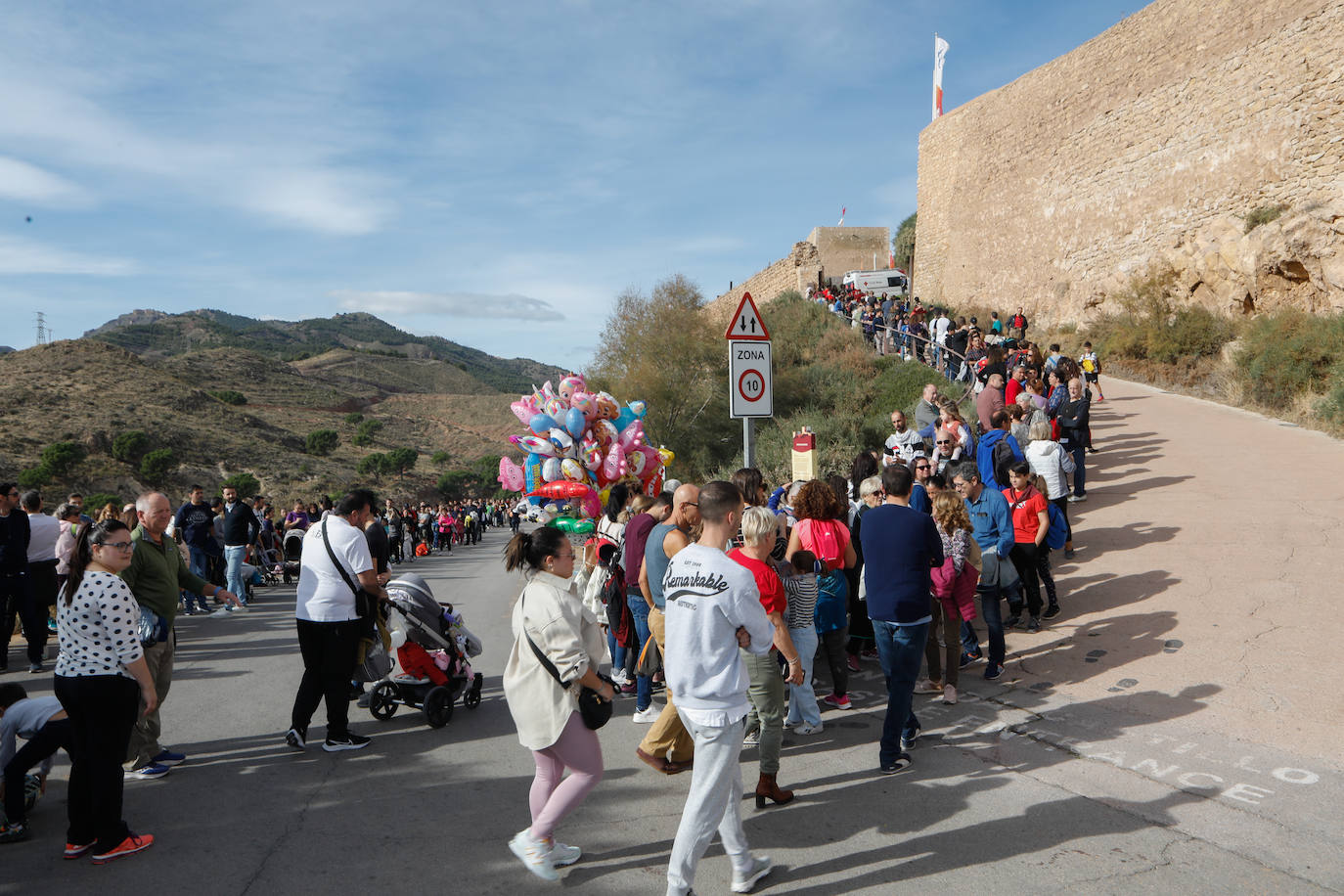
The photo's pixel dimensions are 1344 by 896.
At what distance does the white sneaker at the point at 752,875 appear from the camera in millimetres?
3773

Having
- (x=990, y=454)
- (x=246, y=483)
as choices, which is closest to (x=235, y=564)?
(x=990, y=454)

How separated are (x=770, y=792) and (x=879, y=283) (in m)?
35.4

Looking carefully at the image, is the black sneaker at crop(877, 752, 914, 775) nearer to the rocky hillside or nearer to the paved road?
the paved road

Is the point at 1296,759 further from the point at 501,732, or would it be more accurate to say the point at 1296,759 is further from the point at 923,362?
the point at 923,362

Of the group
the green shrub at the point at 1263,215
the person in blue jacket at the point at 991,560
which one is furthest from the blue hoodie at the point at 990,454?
the green shrub at the point at 1263,215

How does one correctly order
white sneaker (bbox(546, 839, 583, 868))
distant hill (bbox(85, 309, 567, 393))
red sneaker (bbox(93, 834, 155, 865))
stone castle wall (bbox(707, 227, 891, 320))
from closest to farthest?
white sneaker (bbox(546, 839, 583, 868)) → red sneaker (bbox(93, 834, 155, 865)) → stone castle wall (bbox(707, 227, 891, 320)) → distant hill (bbox(85, 309, 567, 393))

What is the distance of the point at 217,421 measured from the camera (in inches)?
2184

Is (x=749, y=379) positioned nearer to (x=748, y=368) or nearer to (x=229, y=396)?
(x=748, y=368)

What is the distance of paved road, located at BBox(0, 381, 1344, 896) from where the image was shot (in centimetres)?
398

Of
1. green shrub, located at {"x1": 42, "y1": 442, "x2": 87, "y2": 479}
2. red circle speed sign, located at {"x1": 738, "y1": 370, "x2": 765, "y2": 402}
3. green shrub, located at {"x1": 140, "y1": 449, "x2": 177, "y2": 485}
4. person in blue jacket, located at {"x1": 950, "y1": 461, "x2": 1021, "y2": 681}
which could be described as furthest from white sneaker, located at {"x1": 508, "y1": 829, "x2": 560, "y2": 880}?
green shrub, located at {"x1": 140, "y1": 449, "x2": 177, "y2": 485}

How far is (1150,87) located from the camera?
26.8 m

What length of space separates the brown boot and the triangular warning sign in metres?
3.66

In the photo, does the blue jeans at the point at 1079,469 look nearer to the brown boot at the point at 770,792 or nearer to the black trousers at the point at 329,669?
the brown boot at the point at 770,792

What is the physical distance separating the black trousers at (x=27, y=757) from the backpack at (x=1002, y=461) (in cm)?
896
